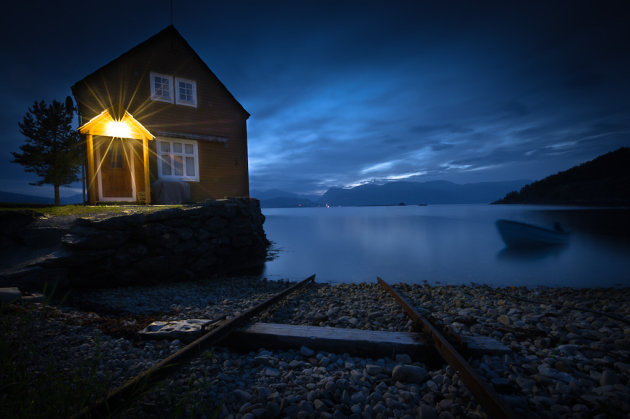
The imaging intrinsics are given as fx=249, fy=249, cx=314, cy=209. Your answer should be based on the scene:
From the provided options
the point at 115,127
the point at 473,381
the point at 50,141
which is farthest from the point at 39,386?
the point at 50,141

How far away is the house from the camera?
11.4 metres

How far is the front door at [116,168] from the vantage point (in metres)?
11.9

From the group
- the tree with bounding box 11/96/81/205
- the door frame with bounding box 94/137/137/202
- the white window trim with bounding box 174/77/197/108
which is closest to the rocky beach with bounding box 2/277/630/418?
the door frame with bounding box 94/137/137/202

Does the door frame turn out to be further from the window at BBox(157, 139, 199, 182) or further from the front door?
the window at BBox(157, 139, 199, 182)

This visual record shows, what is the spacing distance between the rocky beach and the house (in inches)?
357

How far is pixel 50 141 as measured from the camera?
23516 millimetres

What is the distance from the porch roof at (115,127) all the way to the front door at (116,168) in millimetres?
1418

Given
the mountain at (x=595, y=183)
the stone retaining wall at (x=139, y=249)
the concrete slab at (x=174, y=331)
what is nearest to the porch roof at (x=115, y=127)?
the stone retaining wall at (x=139, y=249)

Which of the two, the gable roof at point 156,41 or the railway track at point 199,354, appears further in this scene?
the gable roof at point 156,41

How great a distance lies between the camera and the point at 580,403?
6.62ft

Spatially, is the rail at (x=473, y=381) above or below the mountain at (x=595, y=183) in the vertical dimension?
below

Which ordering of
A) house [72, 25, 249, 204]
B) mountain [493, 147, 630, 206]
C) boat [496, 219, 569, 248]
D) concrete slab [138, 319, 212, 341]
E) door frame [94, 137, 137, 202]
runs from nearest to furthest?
1. concrete slab [138, 319, 212, 341]
2. door frame [94, 137, 137, 202]
3. house [72, 25, 249, 204]
4. boat [496, 219, 569, 248]
5. mountain [493, 147, 630, 206]

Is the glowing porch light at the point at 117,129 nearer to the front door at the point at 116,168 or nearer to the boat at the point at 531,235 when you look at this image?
the front door at the point at 116,168

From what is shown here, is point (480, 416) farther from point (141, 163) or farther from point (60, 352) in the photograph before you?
point (141, 163)
